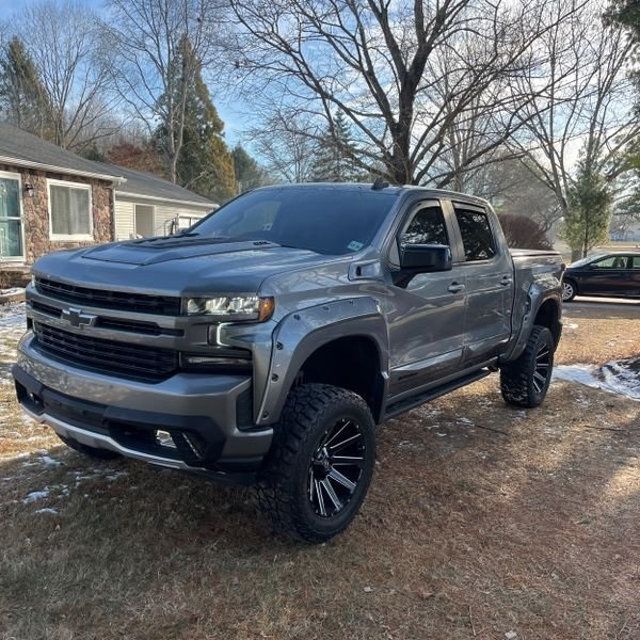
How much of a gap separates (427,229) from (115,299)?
2368 mm

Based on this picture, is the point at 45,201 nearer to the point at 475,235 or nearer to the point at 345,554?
the point at 475,235

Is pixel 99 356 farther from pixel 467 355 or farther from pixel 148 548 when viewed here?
pixel 467 355

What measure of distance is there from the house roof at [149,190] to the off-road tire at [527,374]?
1824 centimetres

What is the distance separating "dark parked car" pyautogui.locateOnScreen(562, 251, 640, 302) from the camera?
17.8 meters

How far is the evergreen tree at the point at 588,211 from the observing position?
86.0 feet

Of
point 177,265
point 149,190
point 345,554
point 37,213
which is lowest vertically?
point 345,554

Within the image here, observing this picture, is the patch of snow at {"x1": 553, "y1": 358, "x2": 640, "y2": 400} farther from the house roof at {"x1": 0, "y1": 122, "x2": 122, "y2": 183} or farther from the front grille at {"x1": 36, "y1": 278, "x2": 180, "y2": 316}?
the house roof at {"x1": 0, "y1": 122, "x2": 122, "y2": 183}

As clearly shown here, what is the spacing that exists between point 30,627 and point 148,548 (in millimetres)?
723

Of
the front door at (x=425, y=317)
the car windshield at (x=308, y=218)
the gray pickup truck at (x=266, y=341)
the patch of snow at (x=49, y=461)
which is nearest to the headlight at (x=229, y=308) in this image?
the gray pickup truck at (x=266, y=341)

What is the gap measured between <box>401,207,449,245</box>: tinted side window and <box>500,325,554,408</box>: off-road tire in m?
1.95

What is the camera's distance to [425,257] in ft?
12.1

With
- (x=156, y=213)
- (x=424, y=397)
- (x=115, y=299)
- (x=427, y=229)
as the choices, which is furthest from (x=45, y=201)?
(x=115, y=299)

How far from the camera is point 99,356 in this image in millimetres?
3045

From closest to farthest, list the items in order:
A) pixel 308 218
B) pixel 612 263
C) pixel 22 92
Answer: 1. pixel 308 218
2. pixel 612 263
3. pixel 22 92
